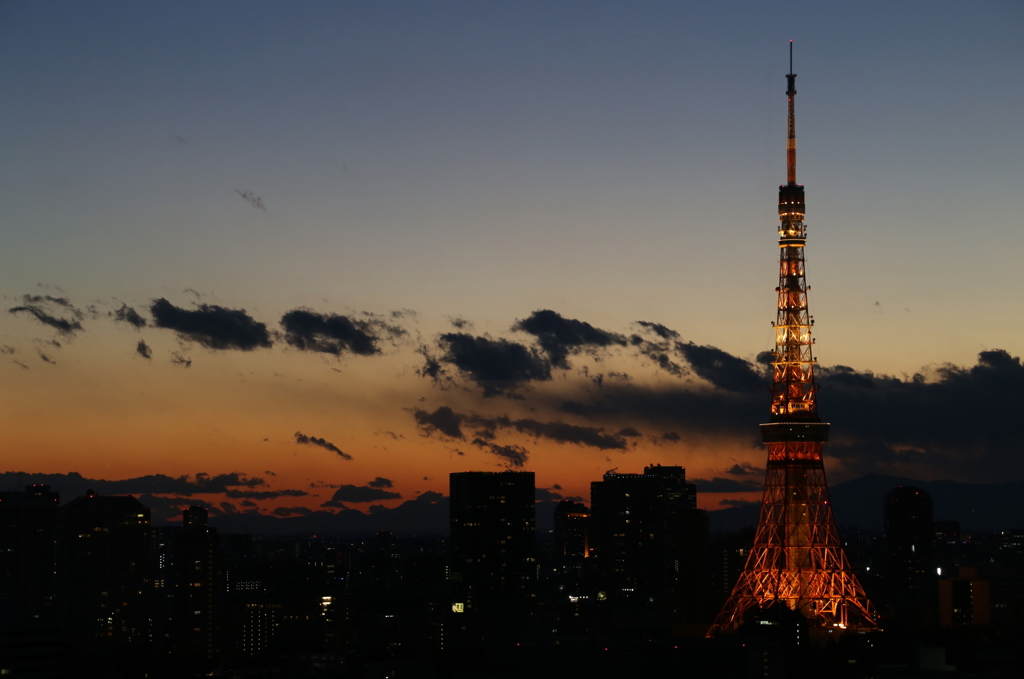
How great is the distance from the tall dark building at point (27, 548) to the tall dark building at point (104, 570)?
3.26 ft

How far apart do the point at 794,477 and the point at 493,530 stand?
231 ft

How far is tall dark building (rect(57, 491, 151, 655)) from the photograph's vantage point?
106 meters

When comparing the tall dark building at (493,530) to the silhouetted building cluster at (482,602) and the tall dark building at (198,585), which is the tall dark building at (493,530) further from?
the tall dark building at (198,585)

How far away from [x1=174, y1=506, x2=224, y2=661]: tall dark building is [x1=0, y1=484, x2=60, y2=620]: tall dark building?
11.2 metres

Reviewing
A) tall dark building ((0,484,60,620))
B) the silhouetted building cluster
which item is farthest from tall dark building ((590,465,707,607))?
tall dark building ((0,484,60,620))

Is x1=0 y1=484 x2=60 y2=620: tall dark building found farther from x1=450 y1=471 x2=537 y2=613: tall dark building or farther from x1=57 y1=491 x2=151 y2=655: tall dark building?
x1=450 y1=471 x2=537 y2=613: tall dark building

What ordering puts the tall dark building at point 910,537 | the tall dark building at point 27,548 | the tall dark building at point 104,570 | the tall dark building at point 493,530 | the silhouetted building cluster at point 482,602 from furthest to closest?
the tall dark building at point 910,537
the tall dark building at point 493,530
the tall dark building at point 27,548
the tall dark building at point 104,570
the silhouetted building cluster at point 482,602

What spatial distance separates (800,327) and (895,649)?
60.6ft

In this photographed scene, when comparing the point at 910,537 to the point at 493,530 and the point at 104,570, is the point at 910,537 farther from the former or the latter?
the point at 104,570

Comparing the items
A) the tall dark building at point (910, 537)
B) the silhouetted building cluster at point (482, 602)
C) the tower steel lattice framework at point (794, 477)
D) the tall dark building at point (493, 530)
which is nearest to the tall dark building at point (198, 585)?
the silhouetted building cluster at point (482, 602)

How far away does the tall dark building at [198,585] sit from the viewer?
352 feet

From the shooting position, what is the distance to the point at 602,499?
15725cm

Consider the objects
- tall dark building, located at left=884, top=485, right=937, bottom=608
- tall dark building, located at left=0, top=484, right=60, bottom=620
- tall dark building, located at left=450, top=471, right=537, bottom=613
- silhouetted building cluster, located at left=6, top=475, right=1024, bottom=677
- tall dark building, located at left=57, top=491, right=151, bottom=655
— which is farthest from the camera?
tall dark building, located at left=884, top=485, right=937, bottom=608

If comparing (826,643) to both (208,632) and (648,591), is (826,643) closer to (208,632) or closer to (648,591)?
(208,632)
